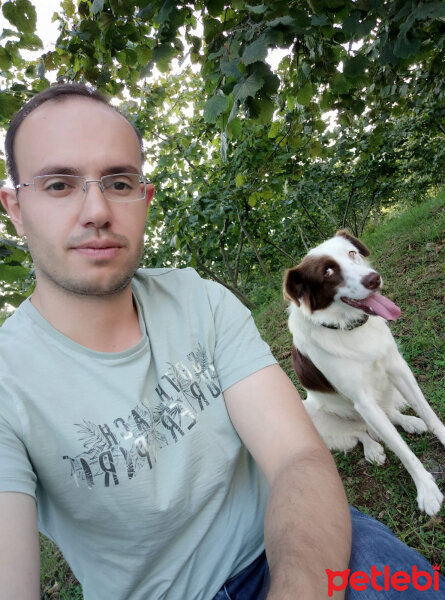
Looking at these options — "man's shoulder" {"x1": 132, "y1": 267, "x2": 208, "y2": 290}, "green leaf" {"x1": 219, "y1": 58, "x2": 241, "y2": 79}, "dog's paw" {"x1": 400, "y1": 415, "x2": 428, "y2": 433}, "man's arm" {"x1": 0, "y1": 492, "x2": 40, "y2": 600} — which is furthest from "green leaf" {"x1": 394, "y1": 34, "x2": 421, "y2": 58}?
"dog's paw" {"x1": 400, "y1": 415, "x2": 428, "y2": 433}

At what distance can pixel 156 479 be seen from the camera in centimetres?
105

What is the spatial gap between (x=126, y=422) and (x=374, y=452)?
6.55ft

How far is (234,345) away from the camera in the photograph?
4.28 feet

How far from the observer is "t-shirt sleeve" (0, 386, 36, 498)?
0.88m

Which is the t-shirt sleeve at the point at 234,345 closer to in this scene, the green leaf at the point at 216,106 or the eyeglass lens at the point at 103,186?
the eyeglass lens at the point at 103,186

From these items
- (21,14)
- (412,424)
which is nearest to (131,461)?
(21,14)

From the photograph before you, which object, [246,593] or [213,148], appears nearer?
[246,593]

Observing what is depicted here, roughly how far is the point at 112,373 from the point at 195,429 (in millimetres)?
309

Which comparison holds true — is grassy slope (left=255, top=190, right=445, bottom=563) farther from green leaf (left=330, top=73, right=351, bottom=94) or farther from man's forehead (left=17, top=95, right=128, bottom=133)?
man's forehead (left=17, top=95, right=128, bottom=133)

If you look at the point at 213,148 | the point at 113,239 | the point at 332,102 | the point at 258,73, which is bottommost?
the point at 113,239

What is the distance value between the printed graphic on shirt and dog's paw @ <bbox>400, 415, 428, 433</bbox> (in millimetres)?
1878

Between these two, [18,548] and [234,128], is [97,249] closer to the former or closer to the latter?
[18,548]

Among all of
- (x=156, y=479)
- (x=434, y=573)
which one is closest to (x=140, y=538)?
(x=156, y=479)

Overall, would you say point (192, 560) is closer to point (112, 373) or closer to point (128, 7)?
point (112, 373)
